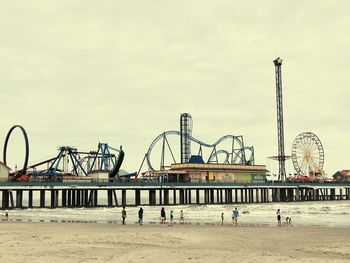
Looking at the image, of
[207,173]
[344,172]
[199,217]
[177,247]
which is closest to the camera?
[177,247]

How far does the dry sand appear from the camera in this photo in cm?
1852

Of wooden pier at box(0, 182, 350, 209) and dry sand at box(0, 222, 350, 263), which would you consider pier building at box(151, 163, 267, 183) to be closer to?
wooden pier at box(0, 182, 350, 209)

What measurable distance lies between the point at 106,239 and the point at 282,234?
11.8 metres

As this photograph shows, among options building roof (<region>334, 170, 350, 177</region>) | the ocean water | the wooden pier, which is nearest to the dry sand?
the ocean water

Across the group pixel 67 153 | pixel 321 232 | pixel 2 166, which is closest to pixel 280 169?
pixel 67 153

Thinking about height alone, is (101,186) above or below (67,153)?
below

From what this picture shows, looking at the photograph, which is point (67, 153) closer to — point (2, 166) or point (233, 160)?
point (2, 166)

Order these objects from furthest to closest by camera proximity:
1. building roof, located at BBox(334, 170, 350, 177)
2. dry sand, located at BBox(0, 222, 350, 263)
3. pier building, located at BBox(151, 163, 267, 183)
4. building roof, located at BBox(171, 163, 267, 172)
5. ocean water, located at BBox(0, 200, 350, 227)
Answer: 1. building roof, located at BBox(334, 170, 350, 177)
2. building roof, located at BBox(171, 163, 267, 172)
3. pier building, located at BBox(151, 163, 267, 183)
4. ocean water, located at BBox(0, 200, 350, 227)
5. dry sand, located at BBox(0, 222, 350, 263)

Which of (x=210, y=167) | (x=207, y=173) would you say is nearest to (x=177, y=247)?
(x=207, y=173)

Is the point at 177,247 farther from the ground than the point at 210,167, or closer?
closer

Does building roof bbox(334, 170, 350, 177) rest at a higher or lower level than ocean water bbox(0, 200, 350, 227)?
higher

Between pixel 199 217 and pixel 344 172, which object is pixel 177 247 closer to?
pixel 199 217

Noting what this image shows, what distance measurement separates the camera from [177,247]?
22234mm

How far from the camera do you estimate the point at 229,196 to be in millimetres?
89750
